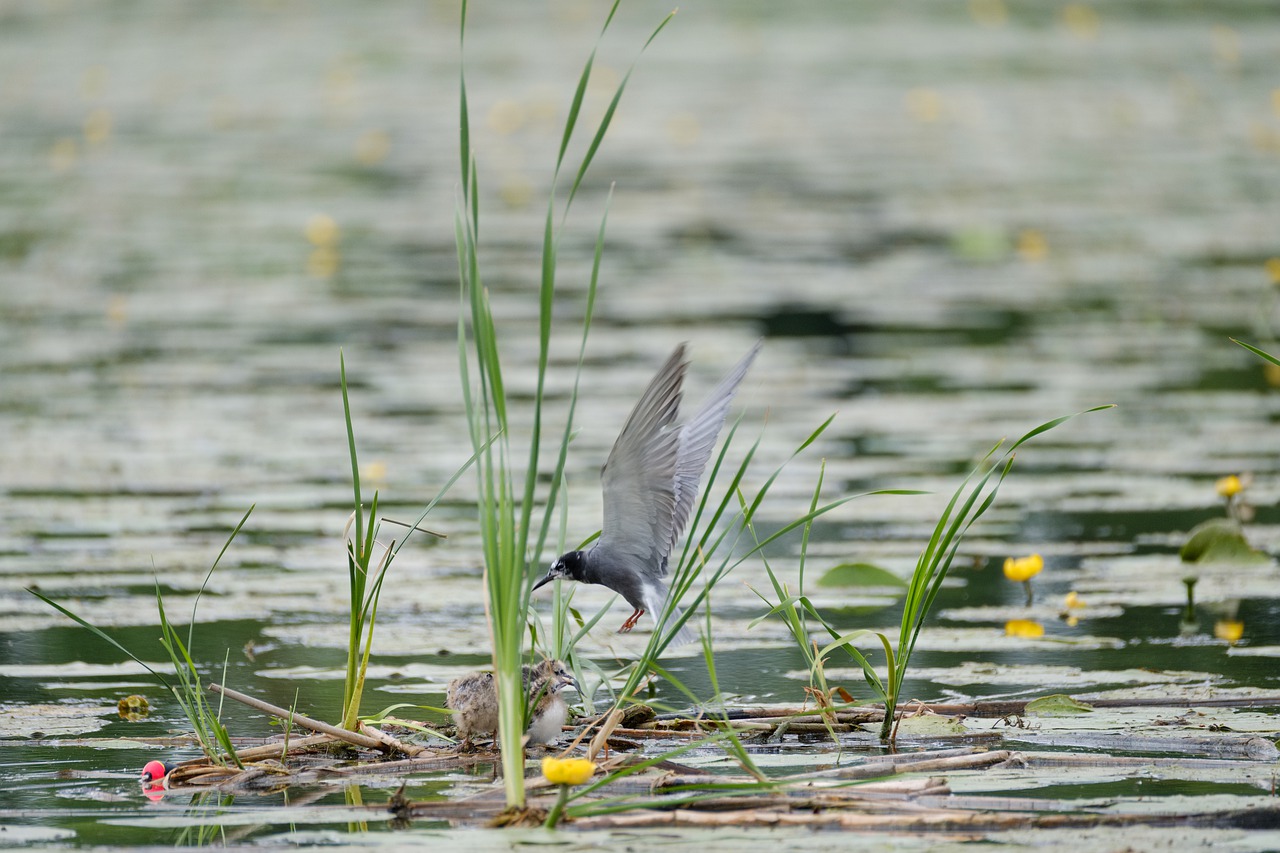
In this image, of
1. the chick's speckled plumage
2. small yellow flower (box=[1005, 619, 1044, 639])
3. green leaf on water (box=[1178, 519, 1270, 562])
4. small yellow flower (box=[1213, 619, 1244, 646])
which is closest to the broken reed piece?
the chick's speckled plumage

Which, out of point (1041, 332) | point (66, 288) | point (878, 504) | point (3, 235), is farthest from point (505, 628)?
point (3, 235)

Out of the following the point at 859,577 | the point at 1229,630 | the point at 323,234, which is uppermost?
the point at 323,234

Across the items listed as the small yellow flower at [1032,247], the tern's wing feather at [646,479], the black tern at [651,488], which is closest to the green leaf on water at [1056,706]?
the black tern at [651,488]

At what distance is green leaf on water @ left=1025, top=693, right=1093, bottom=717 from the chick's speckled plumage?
95 centimetres

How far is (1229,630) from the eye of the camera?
4445 mm

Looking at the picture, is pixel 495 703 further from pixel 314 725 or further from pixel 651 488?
pixel 651 488

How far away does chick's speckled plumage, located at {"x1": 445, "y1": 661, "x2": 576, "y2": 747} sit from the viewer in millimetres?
3375

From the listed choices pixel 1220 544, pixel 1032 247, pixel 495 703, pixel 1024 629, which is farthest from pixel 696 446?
pixel 1032 247

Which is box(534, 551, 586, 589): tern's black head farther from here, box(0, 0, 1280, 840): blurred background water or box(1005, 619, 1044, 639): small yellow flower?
box(1005, 619, 1044, 639): small yellow flower

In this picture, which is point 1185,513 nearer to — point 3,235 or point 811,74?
point 3,235

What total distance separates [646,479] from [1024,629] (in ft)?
5.12

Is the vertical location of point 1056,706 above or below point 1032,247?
below

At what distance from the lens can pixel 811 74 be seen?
1950cm

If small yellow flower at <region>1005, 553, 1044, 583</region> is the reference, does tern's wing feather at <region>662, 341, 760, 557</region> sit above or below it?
above
